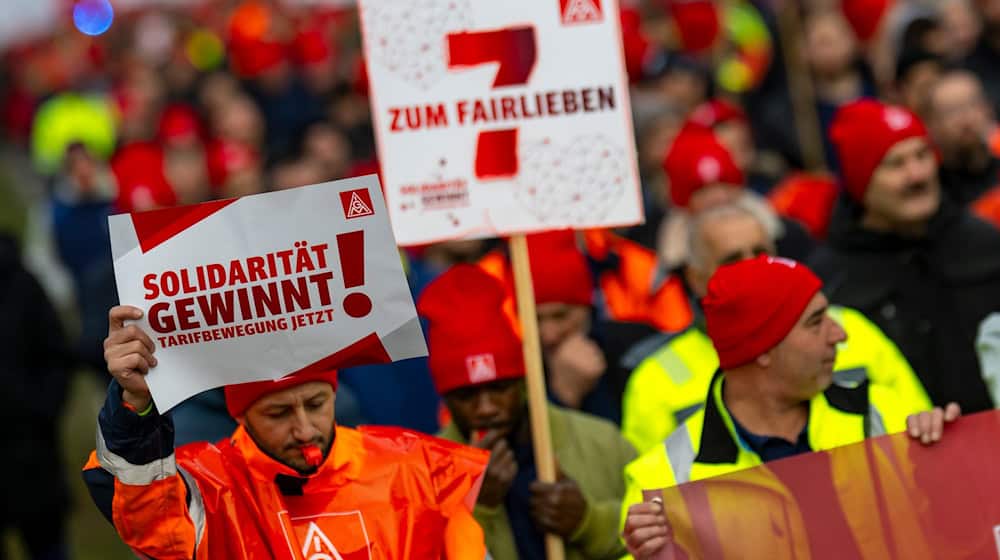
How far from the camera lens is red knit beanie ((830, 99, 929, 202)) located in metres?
6.47

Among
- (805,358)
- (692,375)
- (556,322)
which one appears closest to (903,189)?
(692,375)

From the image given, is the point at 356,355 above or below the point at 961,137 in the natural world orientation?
below

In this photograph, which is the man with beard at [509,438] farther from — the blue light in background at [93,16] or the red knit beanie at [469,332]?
the blue light in background at [93,16]

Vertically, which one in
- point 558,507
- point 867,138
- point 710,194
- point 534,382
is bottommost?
point 558,507

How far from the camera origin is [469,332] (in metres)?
5.48

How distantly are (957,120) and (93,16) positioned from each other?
1934cm

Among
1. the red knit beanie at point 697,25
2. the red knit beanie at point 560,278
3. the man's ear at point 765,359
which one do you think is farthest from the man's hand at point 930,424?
the red knit beanie at point 697,25

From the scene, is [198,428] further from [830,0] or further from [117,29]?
[117,29]

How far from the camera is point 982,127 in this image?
25.4 feet

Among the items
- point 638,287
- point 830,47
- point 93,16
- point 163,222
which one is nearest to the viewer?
point 163,222

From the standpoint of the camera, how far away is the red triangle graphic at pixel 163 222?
412 cm

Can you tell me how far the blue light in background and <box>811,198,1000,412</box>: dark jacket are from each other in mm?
19468

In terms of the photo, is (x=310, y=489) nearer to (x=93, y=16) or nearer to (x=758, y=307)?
(x=758, y=307)

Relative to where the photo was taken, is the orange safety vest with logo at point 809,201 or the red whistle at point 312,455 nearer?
the red whistle at point 312,455
